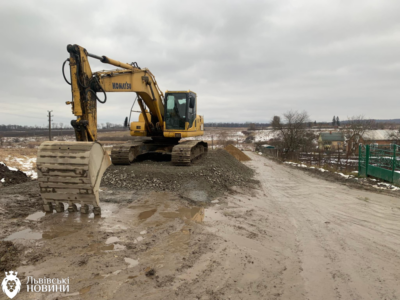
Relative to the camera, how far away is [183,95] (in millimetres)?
11578

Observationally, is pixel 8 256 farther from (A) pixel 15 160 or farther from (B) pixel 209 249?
(A) pixel 15 160

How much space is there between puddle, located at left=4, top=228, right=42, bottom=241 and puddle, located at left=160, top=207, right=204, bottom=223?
7.72 feet

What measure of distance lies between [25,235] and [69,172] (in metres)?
1.34

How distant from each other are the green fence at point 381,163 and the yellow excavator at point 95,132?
7736 millimetres

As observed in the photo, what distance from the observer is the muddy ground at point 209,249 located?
3.23 metres

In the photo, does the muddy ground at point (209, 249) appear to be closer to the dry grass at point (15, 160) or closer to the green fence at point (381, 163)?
the green fence at point (381, 163)

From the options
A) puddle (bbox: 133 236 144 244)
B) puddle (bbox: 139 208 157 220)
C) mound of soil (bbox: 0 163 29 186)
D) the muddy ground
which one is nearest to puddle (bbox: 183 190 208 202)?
the muddy ground

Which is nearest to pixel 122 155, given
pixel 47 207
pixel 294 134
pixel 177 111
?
pixel 177 111

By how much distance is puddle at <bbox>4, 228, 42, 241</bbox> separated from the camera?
441 centimetres

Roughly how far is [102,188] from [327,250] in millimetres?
6179

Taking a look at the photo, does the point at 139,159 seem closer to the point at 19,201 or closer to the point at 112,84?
the point at 112,84

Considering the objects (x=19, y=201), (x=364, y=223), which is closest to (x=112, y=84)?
(x=19, y=201)

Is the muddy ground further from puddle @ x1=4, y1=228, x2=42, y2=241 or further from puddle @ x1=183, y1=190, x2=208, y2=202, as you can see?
puddle @ x1=183, y1=190, x2=208, y2=202

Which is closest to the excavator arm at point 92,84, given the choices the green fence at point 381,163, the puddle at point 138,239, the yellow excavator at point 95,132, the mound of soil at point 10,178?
the yellow excavator at point 95,132
